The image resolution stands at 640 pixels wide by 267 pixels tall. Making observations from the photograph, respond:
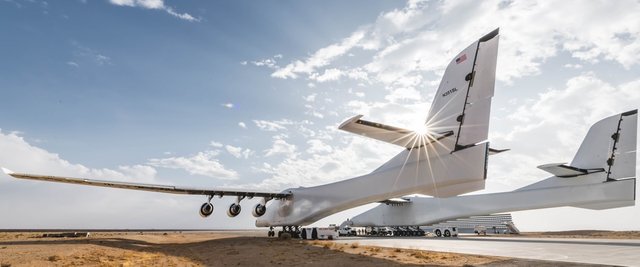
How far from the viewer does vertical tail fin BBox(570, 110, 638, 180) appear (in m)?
22.0

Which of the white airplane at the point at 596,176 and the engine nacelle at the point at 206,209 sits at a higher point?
the white airplane at the point at 596,176

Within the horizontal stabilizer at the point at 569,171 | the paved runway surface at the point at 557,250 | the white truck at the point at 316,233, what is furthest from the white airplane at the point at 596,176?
the white truck at the point at 316,233

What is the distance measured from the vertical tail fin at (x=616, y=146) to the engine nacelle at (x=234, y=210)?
855 inches

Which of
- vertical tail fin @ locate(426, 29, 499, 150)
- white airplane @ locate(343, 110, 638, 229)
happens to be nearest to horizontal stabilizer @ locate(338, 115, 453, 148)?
vertical tail fin @ locate(426, 29, 499, 150)

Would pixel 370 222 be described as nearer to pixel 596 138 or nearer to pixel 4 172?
pixel 596 138

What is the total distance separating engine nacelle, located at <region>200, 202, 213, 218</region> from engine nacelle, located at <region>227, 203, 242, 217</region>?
1484 mm

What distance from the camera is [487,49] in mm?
11359

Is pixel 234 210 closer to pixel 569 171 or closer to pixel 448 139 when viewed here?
pixel 448 139

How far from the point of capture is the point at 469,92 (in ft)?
38.6

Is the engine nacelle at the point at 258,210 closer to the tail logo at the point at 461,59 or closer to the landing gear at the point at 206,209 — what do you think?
the landing gear at the point at 206,209

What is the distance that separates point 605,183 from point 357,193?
628 inches

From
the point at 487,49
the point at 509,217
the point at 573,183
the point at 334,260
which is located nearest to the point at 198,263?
the point at 334,260

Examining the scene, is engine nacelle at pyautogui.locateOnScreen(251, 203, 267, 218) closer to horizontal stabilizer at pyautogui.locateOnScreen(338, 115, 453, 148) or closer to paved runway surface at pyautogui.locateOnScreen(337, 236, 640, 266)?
paved runway surface at pyautogui.locateOnScreen(337, 236, 640, 266)

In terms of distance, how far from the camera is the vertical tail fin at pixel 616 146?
866 inches
